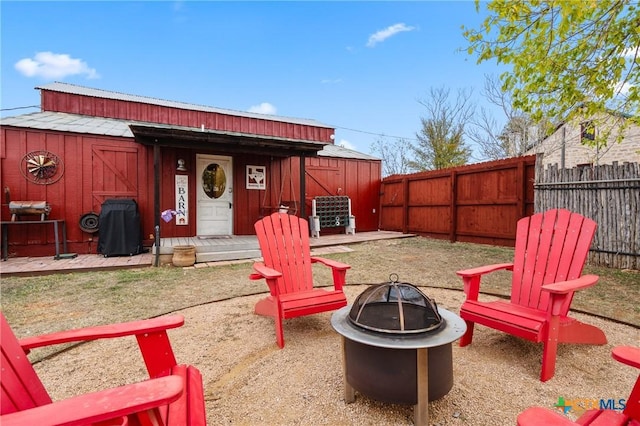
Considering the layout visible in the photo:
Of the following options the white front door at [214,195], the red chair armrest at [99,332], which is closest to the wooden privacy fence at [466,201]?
the white front door at [214,195]

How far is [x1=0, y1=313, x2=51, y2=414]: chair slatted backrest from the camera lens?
0.92m

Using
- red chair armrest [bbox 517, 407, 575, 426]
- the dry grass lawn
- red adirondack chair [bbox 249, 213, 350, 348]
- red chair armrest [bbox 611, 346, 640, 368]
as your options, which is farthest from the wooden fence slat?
red chair armrest [bbox 517, 407, 575, 426]

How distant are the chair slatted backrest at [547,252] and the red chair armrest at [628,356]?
3.75 ft

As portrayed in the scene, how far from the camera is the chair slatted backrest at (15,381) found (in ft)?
3.02

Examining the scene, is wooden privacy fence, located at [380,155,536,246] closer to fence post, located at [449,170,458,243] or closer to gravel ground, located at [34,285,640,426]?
fence post, located at [449,170,458,243]

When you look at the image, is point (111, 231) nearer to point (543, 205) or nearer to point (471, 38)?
point (471, 38)

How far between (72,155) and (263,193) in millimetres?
4038

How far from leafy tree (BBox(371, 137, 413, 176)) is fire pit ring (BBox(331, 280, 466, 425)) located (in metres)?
17.5

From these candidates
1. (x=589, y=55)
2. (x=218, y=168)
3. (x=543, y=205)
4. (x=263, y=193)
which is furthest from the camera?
(x=263, y=193)

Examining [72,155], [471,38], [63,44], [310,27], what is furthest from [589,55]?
[63,44]

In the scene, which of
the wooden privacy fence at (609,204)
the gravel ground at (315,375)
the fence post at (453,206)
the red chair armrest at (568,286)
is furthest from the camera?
the fence post at (453,206)

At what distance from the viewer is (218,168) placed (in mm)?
7508

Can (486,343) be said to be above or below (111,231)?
below

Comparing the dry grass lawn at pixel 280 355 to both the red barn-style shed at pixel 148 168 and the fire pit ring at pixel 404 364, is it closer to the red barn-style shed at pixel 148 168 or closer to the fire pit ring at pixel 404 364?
the fire pit ring at pixel 404 364
